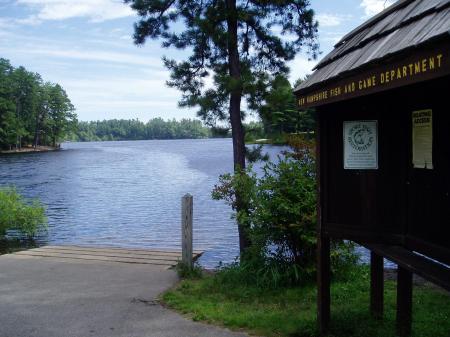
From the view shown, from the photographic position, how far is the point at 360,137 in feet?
13.9

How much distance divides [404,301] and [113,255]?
644 cm

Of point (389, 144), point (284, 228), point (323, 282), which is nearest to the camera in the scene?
point (389, 144)

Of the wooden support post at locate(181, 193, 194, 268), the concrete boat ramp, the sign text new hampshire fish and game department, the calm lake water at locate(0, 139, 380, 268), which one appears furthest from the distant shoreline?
the sign text new hampshire fish and game department

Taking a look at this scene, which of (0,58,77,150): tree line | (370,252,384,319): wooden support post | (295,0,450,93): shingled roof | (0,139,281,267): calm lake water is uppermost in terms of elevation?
(0,58,77,150): tree line

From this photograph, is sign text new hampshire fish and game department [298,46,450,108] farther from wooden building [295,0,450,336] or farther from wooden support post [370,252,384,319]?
wooden support post [370,252,384,319]

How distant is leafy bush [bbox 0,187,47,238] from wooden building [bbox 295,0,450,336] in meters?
11.7

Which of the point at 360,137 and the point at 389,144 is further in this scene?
the point at 360,137

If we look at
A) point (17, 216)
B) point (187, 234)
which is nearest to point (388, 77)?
point (187, 234)

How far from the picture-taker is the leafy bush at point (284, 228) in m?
6.82

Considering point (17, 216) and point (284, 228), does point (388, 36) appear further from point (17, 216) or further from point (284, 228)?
point (17, 216)

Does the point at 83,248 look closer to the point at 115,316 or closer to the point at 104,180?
the point at 115,316

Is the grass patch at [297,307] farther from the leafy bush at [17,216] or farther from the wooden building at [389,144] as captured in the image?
the leafy bush at [17,216]

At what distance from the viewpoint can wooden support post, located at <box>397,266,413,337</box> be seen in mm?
4402

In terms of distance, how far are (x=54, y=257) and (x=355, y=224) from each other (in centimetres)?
706
